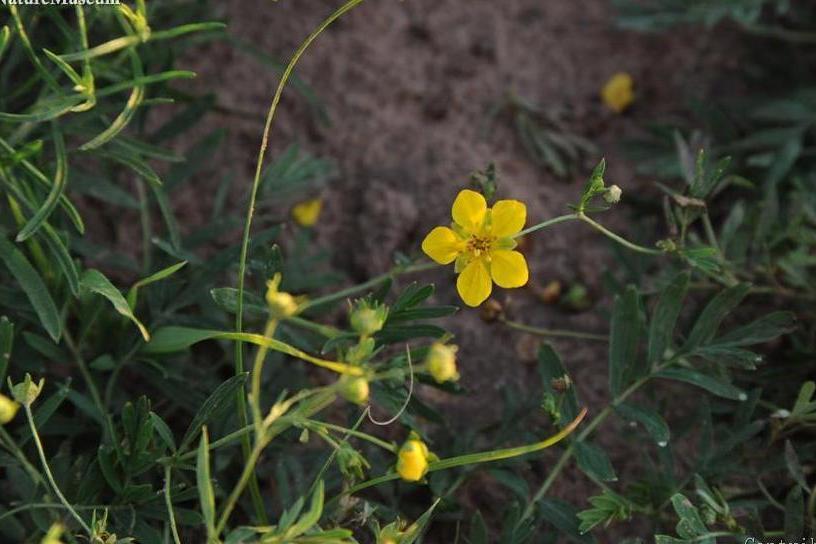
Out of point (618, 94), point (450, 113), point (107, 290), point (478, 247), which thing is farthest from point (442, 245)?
point (618, 94)

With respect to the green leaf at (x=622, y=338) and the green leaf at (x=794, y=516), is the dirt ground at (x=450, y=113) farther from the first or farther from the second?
the green leaf at (x=794, y=516)

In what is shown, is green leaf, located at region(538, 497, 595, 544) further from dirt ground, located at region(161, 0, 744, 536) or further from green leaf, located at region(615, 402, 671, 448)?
dirt ground, located at region(161, 0, 744, 536)

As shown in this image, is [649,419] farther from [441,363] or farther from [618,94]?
[618,94]

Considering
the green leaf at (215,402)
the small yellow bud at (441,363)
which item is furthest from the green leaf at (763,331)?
the green leaf at (215,402)

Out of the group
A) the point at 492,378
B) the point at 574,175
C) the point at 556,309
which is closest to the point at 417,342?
the point at 492,378

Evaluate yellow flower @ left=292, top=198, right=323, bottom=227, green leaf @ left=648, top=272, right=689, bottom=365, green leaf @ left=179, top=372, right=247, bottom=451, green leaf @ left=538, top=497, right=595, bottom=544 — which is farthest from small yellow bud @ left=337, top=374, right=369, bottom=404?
yellow flower @ left=292, top=198, right=323, bottom=227

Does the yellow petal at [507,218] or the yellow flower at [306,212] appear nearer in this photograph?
the yellow petal at [507,218]

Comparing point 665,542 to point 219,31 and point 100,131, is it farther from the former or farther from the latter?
point 219,31
